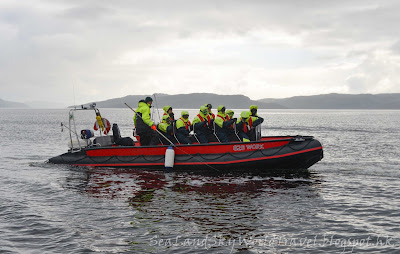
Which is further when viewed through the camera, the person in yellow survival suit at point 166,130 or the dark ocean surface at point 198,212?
the person in yellow survival suit at point 166,130

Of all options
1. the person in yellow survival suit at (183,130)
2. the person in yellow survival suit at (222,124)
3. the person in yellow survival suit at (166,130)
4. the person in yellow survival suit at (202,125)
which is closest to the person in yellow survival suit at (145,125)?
the person in yellow survival suit at (166,130)

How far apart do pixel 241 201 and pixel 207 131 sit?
5.27m

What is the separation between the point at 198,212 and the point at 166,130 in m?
5.68

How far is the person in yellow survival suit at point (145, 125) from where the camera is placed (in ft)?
46.5

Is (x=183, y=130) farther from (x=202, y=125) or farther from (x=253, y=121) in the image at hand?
(x=253, y=121)

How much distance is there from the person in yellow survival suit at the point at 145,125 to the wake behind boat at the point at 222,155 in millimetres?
544

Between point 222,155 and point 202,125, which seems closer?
point 222,155

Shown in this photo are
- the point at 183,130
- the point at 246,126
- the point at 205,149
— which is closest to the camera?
the point at 205,149

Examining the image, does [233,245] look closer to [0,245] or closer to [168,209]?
[168,209]

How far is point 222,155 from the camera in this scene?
45.9 feet

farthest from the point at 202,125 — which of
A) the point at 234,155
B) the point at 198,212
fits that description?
the point at 198,212

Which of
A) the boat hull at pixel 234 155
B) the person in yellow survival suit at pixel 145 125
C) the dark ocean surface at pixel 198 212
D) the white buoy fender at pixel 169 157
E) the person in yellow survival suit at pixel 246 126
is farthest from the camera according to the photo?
the person in yellow survival suit at pixel 246 126

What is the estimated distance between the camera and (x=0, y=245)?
719 centimetres

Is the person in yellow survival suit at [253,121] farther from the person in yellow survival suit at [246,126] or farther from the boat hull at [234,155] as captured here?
the boat hull at [234,155]
